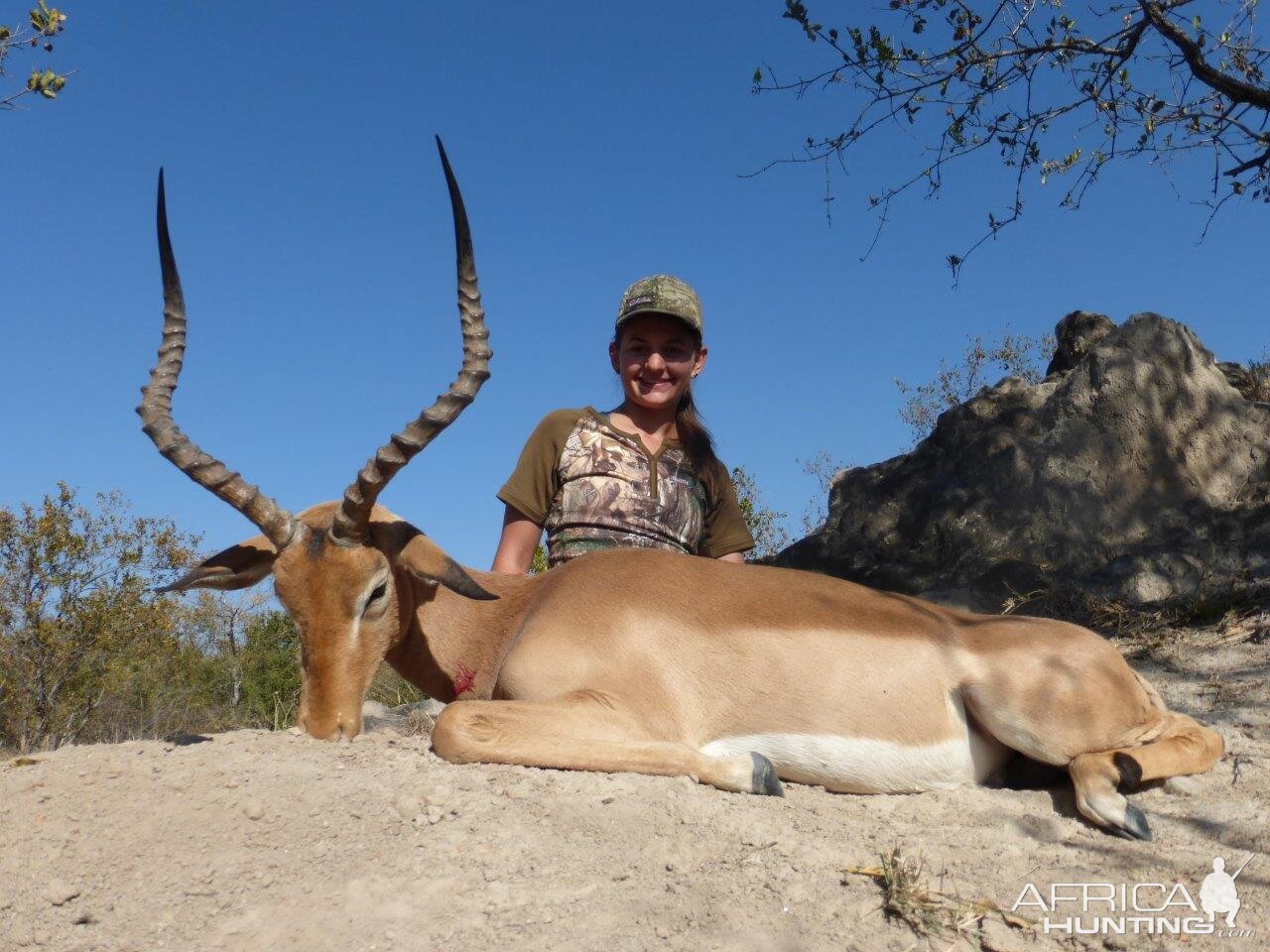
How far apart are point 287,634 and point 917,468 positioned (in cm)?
1198

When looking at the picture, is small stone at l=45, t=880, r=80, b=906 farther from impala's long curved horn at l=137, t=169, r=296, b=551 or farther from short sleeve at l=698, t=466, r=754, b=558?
short sleeve at l=698, t=466, r=754, b=558

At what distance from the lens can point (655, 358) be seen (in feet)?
23.9

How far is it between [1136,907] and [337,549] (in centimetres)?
376

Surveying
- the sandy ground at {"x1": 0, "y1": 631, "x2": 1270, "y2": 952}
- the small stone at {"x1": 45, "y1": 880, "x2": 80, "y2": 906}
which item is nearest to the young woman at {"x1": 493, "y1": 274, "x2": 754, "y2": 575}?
the sandy ground at {"x1": 0, "y1": 631, "x2": 1270, "y2": 952}

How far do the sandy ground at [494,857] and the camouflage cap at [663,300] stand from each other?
372 centimetres

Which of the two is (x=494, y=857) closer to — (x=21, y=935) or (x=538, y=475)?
(x=21, y=935)

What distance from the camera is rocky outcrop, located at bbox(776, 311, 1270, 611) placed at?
9.20 meters

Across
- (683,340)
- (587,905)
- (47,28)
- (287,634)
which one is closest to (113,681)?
(287,634)

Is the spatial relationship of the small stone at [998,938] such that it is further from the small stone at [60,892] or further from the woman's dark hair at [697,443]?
the woman's dark hair at [697,443]

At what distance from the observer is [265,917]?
3.10m

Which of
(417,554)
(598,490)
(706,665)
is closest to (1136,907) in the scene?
(706,665)

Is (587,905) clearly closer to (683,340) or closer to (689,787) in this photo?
(689,787)

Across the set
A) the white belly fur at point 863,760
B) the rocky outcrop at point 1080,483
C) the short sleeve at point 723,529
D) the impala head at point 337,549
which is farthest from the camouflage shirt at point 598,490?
the rocky outcrop at point 1080,483

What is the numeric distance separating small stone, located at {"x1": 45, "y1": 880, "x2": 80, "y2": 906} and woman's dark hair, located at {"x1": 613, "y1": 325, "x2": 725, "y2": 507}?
494 centimetres
